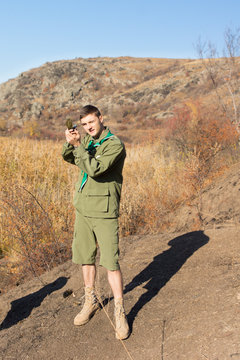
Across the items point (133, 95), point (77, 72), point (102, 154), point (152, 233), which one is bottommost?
point (152, 233)

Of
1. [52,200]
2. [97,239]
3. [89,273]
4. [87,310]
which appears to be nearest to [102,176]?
[97,239]

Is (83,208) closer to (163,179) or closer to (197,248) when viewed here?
(197,248)

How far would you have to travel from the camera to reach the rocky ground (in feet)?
7.81

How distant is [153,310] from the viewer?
298 cm

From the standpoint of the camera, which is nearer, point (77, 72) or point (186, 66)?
point (186, 66)

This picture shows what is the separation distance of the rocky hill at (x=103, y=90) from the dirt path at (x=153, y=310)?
92.0 feet

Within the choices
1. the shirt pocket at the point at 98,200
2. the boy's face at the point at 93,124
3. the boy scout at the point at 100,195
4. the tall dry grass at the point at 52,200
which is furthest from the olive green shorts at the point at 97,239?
the tall dry grass at the point at 52,200

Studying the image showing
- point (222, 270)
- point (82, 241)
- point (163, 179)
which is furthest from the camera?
point (163, 179)

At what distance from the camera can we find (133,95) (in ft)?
167

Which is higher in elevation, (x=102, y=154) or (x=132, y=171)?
(x=102, y=154)

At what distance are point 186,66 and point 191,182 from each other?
5442cm

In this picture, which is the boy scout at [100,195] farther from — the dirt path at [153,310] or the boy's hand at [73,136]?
the dirt path at [153,310]

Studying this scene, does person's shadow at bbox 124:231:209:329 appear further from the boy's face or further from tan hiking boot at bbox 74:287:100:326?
the boy's face

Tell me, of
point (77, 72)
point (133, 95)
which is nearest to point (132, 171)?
point (133, 95)
